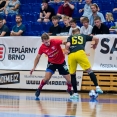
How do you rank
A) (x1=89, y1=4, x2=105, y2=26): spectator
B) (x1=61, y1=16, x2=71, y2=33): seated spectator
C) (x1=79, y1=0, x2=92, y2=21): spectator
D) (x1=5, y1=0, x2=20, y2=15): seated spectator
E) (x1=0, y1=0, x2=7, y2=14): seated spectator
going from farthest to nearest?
(x1=0, y1=0, x2=7, y2=14): seated spectator → (x1=5, y1=0, x2=20, y2=15): seated spectator → (x1=79, y1=0, x2=92, y2=21): spectator → (x1=61, y1=16, x2=71, y2=33): seated spectator → (x1=89, y1=4, x2=105, y2=26): spectator

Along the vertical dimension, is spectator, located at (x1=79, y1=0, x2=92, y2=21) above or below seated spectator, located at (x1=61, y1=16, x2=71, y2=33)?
Result: above

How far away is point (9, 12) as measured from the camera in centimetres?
2234

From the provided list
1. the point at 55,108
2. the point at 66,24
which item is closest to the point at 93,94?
the point at 55,108

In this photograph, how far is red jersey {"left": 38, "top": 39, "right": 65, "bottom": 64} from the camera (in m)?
15.0

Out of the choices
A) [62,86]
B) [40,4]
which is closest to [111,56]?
[62,86]

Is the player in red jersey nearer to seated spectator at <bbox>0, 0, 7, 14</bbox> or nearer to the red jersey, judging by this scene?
the red jersey

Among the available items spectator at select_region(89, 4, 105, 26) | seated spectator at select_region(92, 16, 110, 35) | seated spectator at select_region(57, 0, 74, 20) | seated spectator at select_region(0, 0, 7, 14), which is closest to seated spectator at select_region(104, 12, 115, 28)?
spectator at select_region(89, 4, 105, 26)

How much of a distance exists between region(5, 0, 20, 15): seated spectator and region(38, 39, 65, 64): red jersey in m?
7.37

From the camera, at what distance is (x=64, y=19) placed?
18281 mm

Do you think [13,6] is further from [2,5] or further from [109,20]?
[109,20]

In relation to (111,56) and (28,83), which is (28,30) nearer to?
(28,83)

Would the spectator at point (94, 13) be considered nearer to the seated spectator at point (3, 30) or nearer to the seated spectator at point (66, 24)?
the seated spectator at point (66, 24)

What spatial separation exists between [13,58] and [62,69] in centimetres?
432

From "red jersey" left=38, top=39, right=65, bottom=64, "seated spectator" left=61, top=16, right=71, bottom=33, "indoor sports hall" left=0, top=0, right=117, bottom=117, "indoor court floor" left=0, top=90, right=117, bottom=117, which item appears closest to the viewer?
"indoor court floor" left=0, top=90, right=117, bottom=117
